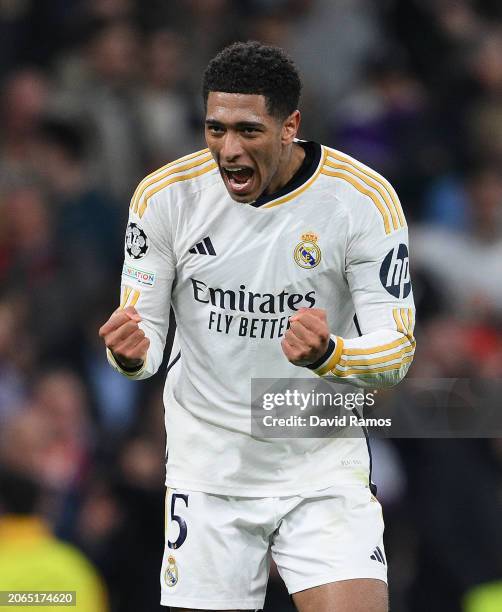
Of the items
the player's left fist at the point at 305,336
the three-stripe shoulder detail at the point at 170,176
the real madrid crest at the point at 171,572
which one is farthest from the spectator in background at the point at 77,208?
the player's left fist at the point at 305,336

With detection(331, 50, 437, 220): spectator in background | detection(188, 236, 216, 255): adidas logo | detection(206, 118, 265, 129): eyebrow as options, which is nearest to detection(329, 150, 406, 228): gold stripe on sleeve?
detection(206, 118, 265, 129): eyebrow

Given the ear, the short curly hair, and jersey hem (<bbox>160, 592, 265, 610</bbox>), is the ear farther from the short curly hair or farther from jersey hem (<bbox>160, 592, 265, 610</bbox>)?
jersey hem (<bbox>160, 592, 265, 610</bbox>)

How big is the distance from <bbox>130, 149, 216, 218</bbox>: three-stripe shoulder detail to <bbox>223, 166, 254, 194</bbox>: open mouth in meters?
0.24

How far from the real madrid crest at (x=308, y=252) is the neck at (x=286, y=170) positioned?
202 mm

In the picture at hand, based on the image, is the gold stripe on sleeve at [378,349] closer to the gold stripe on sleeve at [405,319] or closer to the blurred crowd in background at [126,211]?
the gold stripe on sleeve at [405,319]

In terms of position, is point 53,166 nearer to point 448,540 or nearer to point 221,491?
point 448,540

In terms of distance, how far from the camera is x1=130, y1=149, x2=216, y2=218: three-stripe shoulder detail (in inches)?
184

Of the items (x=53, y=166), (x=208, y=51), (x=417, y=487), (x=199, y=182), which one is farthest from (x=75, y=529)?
(x=208, y=51)

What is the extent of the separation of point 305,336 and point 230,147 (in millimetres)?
671

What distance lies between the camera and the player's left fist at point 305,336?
165 inches

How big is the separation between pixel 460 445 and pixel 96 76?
383 centimetres

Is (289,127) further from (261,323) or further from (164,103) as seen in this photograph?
(164,103)

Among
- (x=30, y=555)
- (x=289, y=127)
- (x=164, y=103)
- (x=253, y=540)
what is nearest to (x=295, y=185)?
(x=289, y=127)

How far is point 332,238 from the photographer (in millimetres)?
4586
